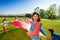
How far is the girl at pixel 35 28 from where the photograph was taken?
218 cm

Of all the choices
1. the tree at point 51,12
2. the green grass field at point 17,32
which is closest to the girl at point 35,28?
the green grass field at point 17,32

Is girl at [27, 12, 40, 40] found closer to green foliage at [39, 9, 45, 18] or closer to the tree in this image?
green foliage at [39, 9, 45, 18]

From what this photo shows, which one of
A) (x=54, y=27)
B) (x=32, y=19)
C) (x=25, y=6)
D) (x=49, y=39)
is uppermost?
(x=25, y=6)

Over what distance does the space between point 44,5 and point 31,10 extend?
0.77ft

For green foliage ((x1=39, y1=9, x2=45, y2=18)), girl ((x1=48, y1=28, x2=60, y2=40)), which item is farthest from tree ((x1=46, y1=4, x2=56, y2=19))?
girl ((x1=48, y1=28, x2=60, y2=40))

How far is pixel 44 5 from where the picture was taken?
242cm

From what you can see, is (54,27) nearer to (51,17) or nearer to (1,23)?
(51,17)

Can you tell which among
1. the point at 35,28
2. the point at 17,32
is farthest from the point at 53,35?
the point at 17,32

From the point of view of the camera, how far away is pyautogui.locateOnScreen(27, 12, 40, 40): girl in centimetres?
218

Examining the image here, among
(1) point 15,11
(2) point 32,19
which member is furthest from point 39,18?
(1) point 15,11

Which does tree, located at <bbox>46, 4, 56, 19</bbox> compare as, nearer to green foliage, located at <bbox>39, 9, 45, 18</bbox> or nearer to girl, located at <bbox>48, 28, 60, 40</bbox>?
green foliage, located at <bbox>39, 9, 45, 18</bbox>

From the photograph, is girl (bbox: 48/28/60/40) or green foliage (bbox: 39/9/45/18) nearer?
girl (bbox: 48/28/60/40)

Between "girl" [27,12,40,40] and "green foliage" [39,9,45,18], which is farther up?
"green foliage" [39,9,45,18]

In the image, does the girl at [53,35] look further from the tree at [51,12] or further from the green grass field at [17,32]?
the tree at [51,12]
